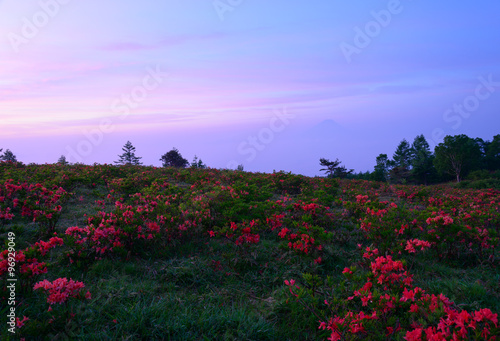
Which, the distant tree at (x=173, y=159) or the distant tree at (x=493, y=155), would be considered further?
the distant tree at (x=493, y=155)

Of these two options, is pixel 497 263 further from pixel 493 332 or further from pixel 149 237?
pixel 149 237

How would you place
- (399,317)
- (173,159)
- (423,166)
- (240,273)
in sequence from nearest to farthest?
(399,317) < (240,273) < (173,159) < (423,166)

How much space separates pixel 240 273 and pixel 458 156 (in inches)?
1673

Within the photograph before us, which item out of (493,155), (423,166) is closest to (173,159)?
(423,166)

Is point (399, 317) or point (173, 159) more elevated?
point (173, 159)

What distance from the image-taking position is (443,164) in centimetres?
3838

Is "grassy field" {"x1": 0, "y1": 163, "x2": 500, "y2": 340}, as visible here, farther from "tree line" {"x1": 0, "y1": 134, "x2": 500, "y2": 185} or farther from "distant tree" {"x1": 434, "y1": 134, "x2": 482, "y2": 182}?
"distant tree" {"x1": 434, "y1": 134, "x2": 482, "y2": 182}

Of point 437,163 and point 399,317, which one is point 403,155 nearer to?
point 437,163

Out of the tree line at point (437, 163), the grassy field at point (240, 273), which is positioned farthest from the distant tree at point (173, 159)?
the grassy field at point (240, 273)

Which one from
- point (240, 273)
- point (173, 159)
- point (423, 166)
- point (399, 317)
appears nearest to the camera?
point (399, 317)

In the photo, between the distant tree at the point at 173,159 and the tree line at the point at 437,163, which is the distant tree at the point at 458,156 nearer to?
the tree line at the point at 437,163

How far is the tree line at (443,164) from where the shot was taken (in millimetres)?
37188

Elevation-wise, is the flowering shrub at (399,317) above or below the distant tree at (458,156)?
below

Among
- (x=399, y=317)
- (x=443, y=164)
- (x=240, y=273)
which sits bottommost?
(x=399, y=317)
